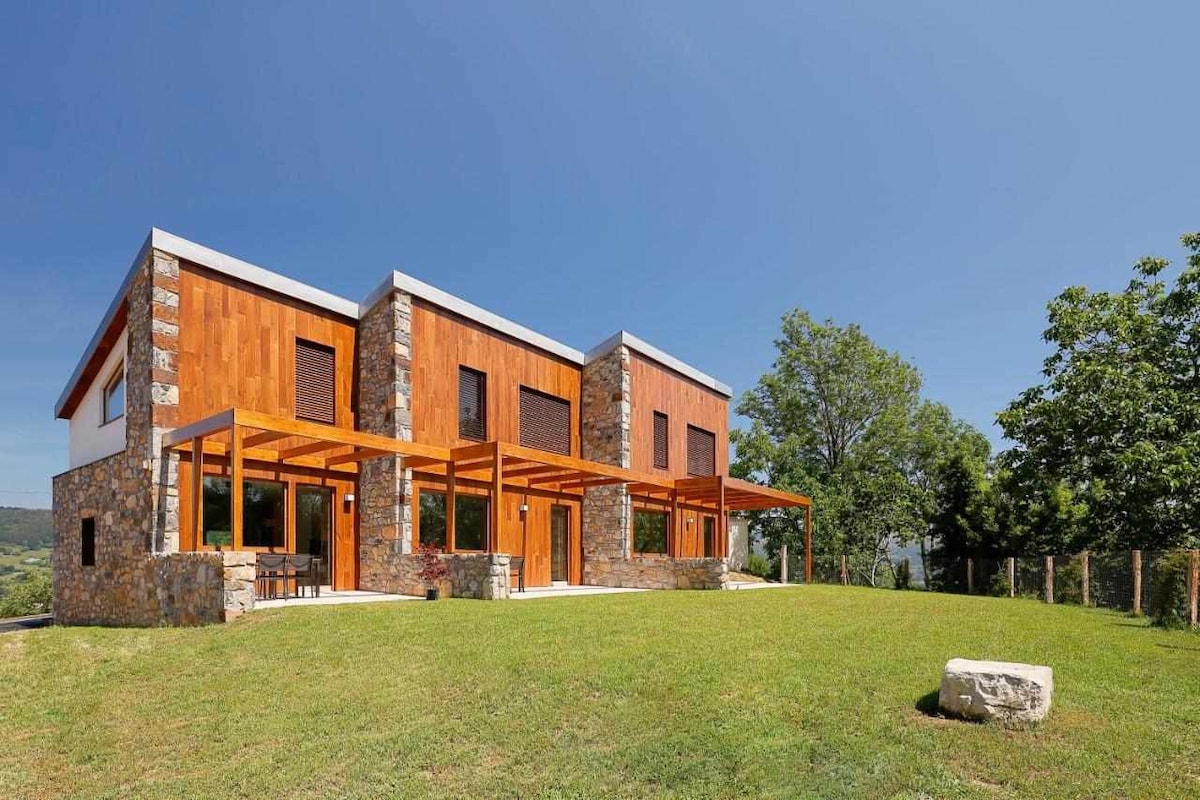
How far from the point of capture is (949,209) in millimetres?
22469

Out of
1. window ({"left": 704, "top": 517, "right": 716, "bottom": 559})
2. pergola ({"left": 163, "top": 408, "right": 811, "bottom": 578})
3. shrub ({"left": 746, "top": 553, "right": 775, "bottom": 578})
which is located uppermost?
pergola ({"left": 163, "top": 408, "right": 811, "bottom": 578})

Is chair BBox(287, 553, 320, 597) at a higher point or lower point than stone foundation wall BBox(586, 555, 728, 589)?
higher

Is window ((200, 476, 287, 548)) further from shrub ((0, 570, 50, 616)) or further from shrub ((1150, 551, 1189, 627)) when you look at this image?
shrub ((1150, 551, 1189, 627))

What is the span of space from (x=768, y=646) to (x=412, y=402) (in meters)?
10.2

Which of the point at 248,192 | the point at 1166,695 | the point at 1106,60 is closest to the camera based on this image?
the point at 1166,695

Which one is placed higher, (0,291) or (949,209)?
(949,209)

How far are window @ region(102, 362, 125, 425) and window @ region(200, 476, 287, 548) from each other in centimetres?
273

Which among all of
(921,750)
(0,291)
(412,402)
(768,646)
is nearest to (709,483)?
(412,402)

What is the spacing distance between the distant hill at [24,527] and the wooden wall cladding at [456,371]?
948 centimetres

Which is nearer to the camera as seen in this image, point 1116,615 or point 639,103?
point 1116,615

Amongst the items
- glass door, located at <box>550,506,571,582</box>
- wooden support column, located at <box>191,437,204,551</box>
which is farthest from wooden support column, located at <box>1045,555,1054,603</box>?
wooden support column, located at <box>191,437,204,551</box>

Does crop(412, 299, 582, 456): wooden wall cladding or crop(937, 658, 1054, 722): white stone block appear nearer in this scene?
crop(937, 658, 1054, 722): white stone block

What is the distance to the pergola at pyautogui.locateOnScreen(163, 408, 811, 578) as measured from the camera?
39.2ft

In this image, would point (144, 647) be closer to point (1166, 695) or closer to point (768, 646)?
point (768, 646)
